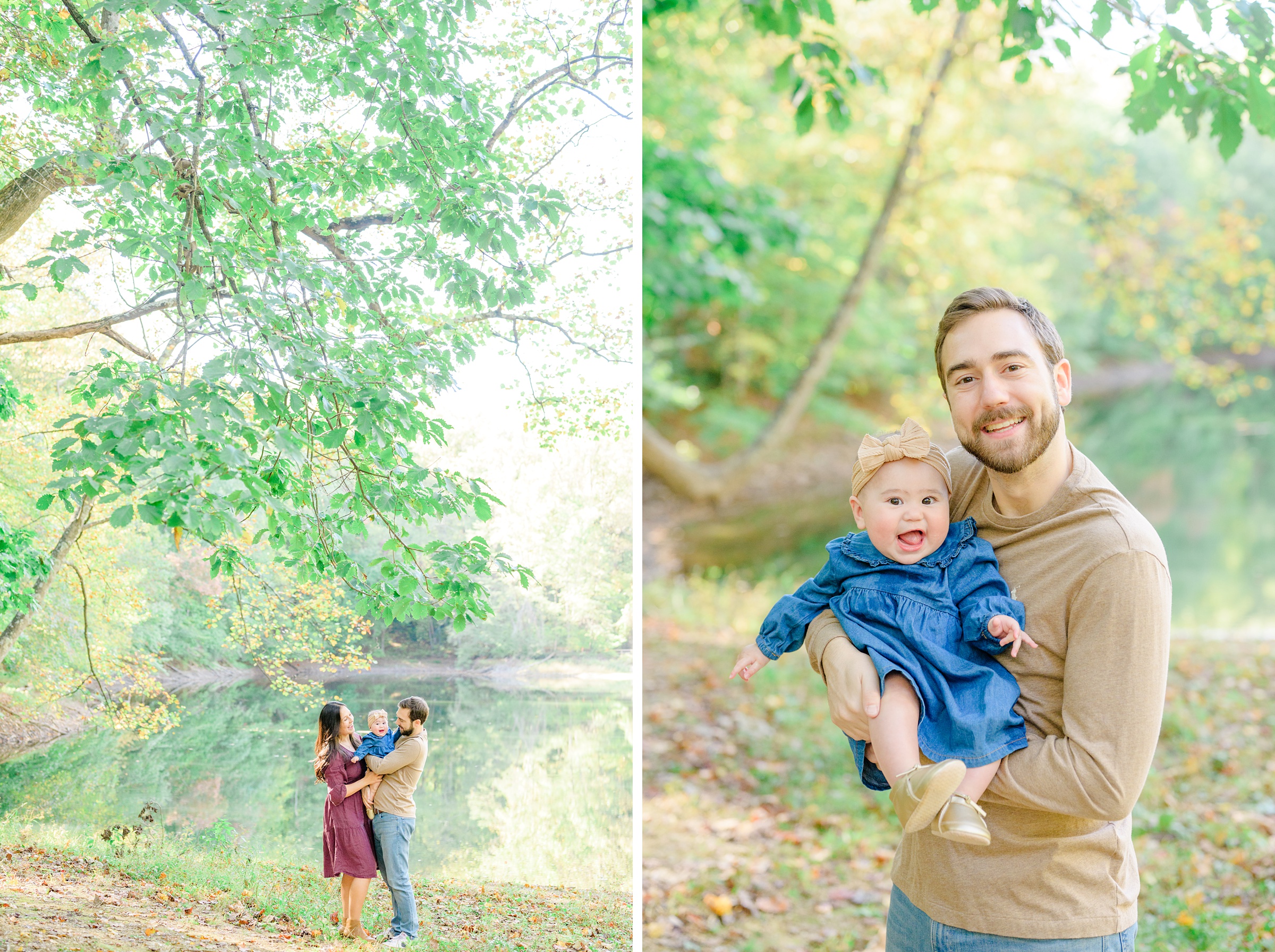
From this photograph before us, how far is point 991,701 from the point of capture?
127cm

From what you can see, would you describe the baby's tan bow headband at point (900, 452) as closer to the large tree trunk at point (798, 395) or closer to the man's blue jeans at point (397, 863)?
the man's blue jeans at point (397, 863)

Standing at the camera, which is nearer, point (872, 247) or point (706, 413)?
point (872, 247)

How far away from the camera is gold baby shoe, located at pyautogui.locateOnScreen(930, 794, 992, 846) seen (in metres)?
1.20

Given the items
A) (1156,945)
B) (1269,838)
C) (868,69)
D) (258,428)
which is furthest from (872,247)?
(258,428)

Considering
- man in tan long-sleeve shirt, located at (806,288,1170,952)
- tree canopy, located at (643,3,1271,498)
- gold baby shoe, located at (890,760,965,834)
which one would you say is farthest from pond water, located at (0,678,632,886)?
tree canopy, located at (643,3,1271,498)

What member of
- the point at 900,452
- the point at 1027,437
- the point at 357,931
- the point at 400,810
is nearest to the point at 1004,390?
the point at 1027,437

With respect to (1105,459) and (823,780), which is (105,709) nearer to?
(823,780)

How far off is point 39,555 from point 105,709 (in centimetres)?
33

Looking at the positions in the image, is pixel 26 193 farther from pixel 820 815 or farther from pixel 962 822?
pixel 820 815

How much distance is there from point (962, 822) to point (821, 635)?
1.18 feet

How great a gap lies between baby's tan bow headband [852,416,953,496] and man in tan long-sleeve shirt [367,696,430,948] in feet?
3.36

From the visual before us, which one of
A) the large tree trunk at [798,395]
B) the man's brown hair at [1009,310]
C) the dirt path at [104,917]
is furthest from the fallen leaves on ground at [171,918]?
the large tree trunk at [798,395]

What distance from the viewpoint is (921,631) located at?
135cm

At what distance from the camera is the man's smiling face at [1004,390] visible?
4.28ft
